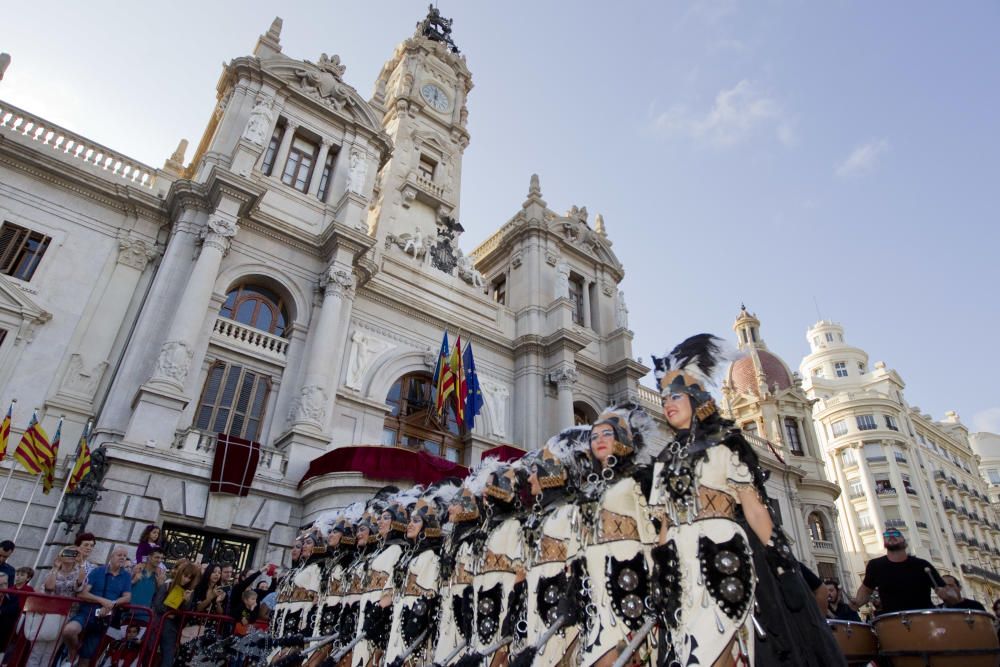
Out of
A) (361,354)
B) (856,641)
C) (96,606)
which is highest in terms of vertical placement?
(361,354)

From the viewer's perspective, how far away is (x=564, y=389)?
2006 centimetres

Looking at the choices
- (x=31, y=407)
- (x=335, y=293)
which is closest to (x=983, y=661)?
(x=335, y=293)

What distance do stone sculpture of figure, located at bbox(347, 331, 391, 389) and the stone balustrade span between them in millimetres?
6882

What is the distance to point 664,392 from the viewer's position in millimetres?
4348

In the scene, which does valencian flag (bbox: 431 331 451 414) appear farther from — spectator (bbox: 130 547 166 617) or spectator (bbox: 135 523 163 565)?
spectator (bbox: 130 547 166 617)

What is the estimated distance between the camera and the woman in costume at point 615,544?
394 centimetres

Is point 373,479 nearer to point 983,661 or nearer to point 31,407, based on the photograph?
point 31,407

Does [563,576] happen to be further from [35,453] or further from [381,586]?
[35,453]

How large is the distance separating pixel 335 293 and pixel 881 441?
44.0 metres

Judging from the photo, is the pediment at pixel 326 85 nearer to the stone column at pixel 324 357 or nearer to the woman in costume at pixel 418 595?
the stone column at pixel 324 357

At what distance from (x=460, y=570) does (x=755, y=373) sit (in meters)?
35.3

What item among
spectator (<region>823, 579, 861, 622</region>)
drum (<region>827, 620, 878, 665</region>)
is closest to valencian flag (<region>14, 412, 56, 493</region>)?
drum (<region>827, 620, 878, 665</region>)

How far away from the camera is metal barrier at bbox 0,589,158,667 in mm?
6621

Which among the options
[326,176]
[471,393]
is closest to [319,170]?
[326,176]
